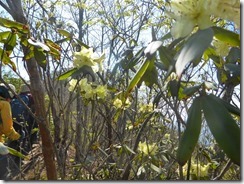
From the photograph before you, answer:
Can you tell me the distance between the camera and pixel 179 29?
50cm

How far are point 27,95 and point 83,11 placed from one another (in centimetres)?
160

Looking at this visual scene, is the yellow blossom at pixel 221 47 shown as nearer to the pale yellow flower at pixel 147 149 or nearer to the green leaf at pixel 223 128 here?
the green leaf at pixel 223 128

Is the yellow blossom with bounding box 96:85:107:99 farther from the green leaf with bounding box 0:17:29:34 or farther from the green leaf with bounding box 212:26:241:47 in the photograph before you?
the green leaf with bounding box 212:26:241:47

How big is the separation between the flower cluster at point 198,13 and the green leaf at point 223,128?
0.11 meters

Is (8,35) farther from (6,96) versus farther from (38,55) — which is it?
(6,96)

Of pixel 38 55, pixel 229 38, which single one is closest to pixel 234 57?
pixel 229 38

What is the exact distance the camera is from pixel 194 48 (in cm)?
45

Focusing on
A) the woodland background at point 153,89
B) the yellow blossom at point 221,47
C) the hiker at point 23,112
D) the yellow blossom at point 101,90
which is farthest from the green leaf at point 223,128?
the hiker at point 23,112

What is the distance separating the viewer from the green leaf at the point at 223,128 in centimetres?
45

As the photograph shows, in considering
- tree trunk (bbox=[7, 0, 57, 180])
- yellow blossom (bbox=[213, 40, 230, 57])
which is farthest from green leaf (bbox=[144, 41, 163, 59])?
tree trunk (bbox=[7, 0, 57, 180])

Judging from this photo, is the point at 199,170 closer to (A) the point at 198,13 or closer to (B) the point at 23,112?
(A) the point at 198,13

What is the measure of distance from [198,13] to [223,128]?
0.15 metres

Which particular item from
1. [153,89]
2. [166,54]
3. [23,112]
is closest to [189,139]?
[166,54]

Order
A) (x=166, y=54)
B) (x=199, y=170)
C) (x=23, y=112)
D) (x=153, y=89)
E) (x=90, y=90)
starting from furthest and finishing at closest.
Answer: (x=23, y=112), (x=153, y=89), (x=90, y=90), (x=199, y=170), (x=166, y=54)
